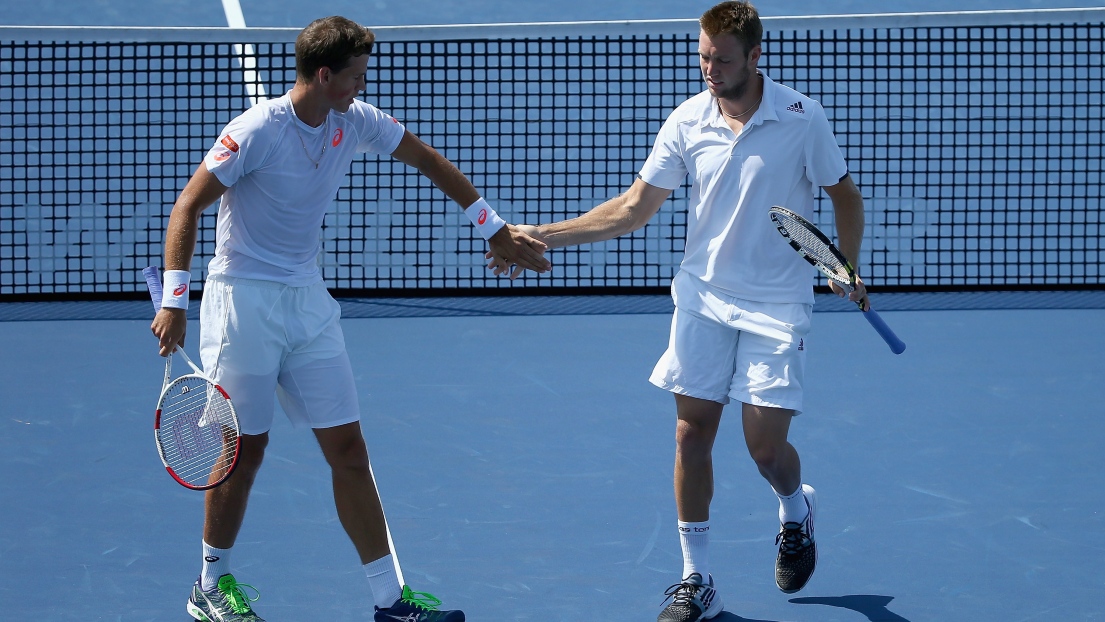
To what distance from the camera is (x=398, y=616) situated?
3441 millimetres

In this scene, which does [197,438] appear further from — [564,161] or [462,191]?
[564,161]

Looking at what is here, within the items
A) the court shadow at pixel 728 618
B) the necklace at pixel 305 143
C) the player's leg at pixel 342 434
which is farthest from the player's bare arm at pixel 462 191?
the court shadow at pixel 728 618

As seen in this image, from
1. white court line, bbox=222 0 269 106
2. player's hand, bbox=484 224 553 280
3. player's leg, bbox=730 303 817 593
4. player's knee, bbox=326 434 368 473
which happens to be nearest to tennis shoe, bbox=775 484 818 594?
player's leg, bbox=730 303 817 593

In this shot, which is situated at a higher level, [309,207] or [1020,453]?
[309,207]

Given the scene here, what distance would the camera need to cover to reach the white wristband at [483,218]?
3.82 m

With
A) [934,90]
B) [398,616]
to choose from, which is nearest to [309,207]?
[398,616]

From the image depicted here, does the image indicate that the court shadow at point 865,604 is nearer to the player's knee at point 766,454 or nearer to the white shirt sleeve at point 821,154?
the player's knee at point 766,454

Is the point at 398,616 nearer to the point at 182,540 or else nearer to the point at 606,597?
the point at 606,597

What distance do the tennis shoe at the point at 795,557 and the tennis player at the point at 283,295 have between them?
0.91 meters

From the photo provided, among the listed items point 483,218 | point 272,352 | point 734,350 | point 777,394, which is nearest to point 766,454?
point 777,394

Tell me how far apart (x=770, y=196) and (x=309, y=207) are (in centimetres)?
123

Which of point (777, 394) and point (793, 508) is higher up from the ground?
point (777, 394)

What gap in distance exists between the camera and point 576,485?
4566mm

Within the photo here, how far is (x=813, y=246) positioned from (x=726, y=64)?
0.53m
